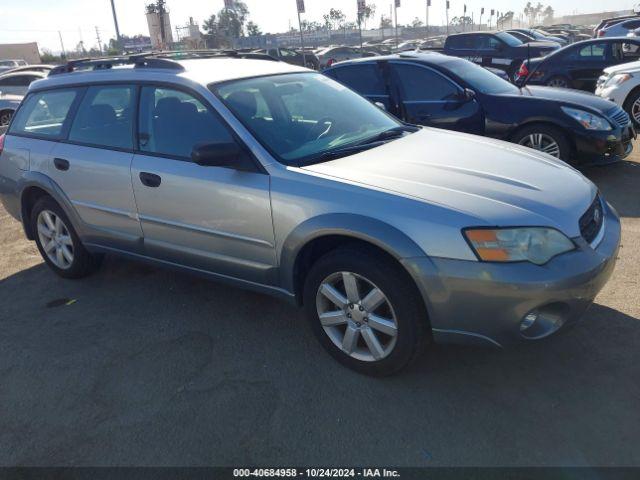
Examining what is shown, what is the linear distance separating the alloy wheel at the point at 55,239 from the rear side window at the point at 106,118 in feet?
2.66

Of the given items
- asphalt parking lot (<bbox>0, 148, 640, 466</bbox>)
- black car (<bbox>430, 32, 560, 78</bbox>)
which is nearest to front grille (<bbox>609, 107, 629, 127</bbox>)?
asphalt parking lot (<bbox>0, 148, 640, 466</bbox>)

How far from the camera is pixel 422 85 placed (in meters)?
6.89

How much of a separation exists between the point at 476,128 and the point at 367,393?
4.62m

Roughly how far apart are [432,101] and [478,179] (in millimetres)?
4131

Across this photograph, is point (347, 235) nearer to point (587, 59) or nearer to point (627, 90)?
point (627, 90)

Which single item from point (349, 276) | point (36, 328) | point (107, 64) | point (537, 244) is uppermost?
point (107, 64)

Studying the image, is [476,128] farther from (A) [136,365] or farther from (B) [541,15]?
(B) [541,15]

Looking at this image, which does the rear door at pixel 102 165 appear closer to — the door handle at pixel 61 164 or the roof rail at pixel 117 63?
the door handle at pixel 61 164

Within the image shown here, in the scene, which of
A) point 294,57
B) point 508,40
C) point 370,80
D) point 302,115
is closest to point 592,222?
point 302,115

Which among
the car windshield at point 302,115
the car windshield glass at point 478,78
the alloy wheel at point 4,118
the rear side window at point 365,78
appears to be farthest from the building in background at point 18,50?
the car windshield at point 302,115

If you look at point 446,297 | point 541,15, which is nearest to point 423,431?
point 446,297

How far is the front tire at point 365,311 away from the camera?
278cm

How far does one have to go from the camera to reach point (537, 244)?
103 inches

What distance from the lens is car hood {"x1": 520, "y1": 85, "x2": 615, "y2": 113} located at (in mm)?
6488
